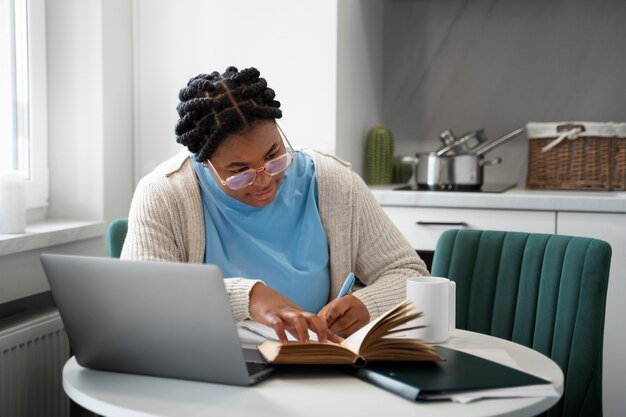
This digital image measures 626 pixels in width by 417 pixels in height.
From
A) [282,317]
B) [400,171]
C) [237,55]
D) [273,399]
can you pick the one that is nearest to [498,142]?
[400,171]

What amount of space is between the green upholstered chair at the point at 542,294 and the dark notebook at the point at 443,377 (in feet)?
1.68

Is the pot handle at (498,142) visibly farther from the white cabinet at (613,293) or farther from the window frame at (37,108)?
the window frame at (37,108)

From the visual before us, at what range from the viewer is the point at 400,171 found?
10.7ft

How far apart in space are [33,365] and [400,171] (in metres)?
1.63

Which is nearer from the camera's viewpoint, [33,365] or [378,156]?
[33,365]

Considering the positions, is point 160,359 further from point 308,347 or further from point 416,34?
point 416,34

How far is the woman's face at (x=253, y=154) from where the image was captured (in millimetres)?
1703

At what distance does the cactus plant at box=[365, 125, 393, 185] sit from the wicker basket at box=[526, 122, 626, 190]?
509mm

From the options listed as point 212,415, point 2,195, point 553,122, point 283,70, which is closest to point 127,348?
point 212,415

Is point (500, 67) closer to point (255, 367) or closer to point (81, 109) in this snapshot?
point (81, 109)

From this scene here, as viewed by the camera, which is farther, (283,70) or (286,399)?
(283,70)

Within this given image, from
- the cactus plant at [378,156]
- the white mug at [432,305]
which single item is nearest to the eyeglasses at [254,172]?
the white mug at [432,305]

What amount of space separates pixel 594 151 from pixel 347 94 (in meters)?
0.88

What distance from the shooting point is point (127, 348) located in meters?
1.31
